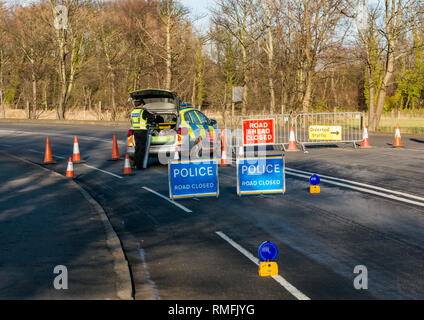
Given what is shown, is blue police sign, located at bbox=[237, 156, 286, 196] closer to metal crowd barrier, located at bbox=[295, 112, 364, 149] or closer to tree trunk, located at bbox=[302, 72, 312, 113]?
metal crowd barrier, located at bbox=[295, 112, 364, 149]

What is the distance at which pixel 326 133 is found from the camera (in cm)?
2238

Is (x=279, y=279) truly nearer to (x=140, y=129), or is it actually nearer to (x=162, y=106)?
(x=140, y=129)

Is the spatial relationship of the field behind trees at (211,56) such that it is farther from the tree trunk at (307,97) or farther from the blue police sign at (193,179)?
the blue police sign at (193,179)

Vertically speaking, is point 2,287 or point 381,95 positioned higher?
point 381,95

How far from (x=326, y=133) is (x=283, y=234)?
1371cm

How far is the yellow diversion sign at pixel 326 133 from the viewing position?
73.2 feet

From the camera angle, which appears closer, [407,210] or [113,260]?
[113,260]

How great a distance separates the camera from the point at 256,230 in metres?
9.60

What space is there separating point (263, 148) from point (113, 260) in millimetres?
17719

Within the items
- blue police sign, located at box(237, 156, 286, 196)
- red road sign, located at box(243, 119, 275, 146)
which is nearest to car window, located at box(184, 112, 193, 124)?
red road sign, located at box(243, 119, 275, 146)

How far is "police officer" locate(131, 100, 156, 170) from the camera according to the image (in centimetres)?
1758

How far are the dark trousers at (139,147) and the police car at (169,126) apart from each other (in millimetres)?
307
